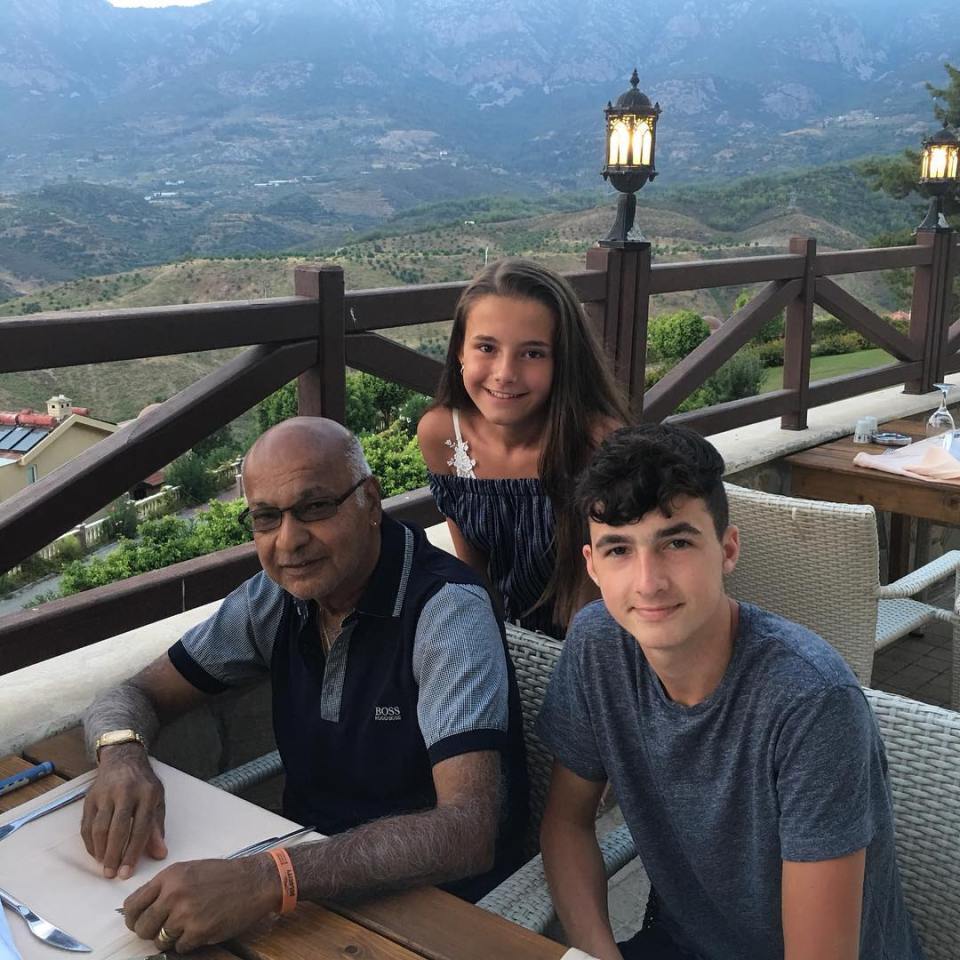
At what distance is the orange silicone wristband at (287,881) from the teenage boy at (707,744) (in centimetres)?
41

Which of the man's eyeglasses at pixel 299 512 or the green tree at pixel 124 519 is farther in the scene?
the green tree at pixel 124 519

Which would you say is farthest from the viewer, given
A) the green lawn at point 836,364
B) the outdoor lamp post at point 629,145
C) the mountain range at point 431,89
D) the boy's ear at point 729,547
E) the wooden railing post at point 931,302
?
the mountain range at point 431,89

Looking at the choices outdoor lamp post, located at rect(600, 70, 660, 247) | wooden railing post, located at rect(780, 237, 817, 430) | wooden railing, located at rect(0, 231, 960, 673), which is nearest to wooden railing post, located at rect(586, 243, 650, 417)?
wooden railing, located at rect(0, 231, 960, 673)

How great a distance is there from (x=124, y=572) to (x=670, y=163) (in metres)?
62.3

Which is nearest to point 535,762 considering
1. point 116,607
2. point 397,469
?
point 116,607

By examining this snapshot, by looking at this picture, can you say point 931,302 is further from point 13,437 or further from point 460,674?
point 13,437

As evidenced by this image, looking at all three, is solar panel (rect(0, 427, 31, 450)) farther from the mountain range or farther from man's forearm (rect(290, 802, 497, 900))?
the mountain range

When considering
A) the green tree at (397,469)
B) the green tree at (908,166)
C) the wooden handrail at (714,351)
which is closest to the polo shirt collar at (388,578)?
the wooden handrail at (714,351)

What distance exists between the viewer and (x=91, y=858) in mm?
1287

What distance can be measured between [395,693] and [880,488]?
2.42m

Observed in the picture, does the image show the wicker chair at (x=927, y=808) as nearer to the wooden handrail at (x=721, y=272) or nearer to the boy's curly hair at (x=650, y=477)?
the boy's curly hair at (x=650, y=477)

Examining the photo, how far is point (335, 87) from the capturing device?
84000mm

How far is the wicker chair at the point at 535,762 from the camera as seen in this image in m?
1.49

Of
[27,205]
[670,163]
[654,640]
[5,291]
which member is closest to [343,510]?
[654,640]
